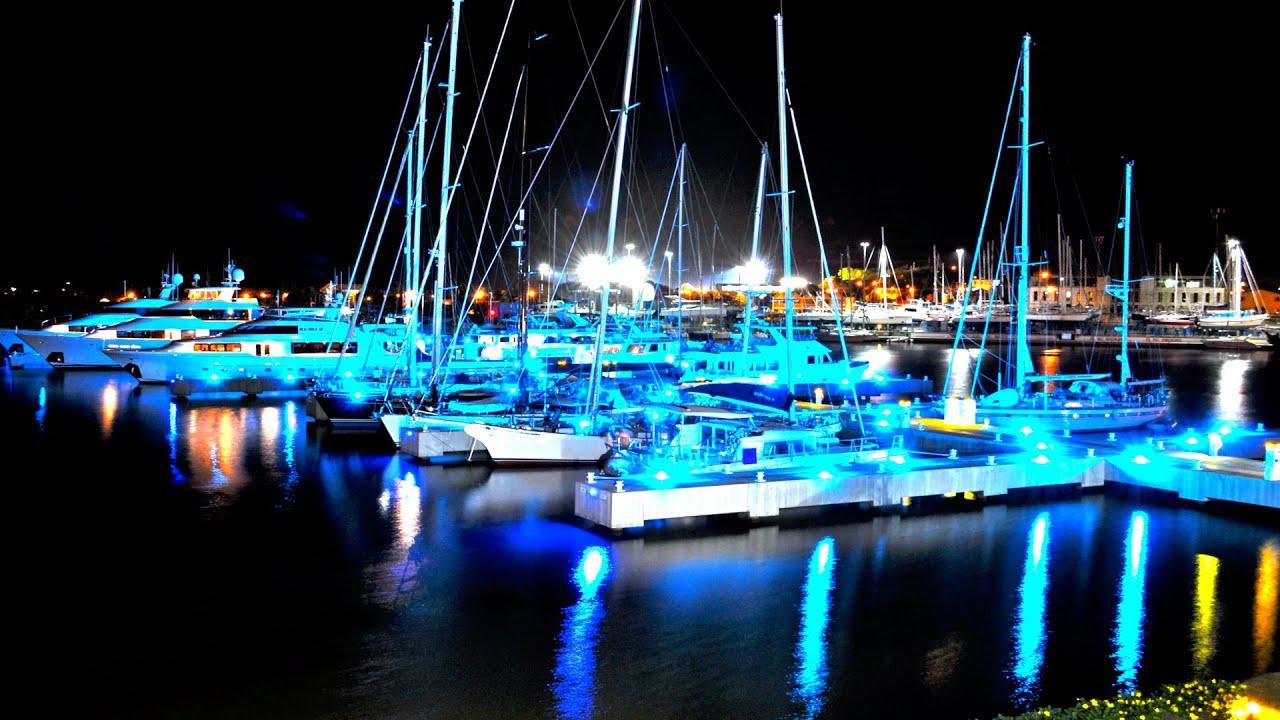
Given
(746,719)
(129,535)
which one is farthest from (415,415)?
(746,719)

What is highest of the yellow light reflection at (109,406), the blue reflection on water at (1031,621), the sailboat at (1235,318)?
the sailboat at (1235,318)

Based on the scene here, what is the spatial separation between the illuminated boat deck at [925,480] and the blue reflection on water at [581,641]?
2093 mm

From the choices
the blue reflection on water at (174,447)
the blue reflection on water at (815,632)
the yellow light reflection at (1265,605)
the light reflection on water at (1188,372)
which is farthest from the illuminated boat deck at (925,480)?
the blue reflection on water at (174,447)

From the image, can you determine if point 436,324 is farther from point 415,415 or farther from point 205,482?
point 205,482

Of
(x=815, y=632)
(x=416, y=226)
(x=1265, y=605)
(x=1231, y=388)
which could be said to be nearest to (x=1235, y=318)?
(x=1231, y=388)

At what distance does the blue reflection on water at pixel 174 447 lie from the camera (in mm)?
32812

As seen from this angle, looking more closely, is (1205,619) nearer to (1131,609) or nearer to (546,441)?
(1131,609)

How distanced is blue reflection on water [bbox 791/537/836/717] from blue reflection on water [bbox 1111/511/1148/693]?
14.2ft

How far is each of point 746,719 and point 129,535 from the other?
1733 centimetres

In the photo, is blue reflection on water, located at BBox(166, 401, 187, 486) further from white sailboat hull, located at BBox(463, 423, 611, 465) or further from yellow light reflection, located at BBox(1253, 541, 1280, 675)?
yellow light reflection, located at BBox(1253, 541, 1280, 675)

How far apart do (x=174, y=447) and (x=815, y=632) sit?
95.7ft

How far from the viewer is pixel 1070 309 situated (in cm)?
16488

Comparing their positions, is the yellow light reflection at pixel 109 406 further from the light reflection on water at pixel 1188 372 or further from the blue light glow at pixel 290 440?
the light reflection on water at pixel 1188 372

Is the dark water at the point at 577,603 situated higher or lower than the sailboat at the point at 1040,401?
lower
